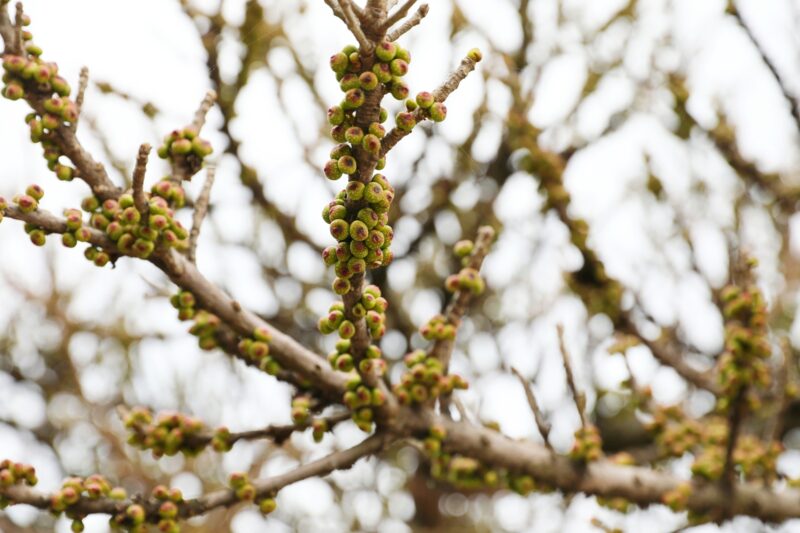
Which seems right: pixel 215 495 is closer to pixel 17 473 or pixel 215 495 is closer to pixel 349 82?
pixel 17 473

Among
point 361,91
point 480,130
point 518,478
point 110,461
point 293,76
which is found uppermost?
point 293,76

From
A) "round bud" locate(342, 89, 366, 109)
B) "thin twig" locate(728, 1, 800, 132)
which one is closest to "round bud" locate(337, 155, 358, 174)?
"round bud" locate(342, 89, 366, 109)

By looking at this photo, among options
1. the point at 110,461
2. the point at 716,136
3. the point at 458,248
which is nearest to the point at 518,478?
the point at 458,248

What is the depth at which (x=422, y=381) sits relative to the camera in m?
2.64

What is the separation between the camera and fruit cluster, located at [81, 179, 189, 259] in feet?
6.82

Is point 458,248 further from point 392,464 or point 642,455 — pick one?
point 392,464

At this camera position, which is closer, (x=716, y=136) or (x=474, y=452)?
(x=474, y=452)

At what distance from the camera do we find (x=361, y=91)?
60.5 inches

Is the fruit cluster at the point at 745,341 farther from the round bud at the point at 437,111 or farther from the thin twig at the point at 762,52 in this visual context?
the round bud at the point at 437,111

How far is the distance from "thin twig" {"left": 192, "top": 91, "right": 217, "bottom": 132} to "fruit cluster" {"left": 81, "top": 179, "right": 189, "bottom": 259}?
43 centimetres

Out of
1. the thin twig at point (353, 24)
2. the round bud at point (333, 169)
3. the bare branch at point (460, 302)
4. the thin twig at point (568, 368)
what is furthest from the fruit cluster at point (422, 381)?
the thin twig at point (353, 24)

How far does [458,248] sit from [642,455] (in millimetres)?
3105

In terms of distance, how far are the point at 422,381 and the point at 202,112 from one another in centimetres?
128

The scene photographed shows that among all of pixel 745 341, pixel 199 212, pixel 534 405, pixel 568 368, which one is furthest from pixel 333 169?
pixel 745 341
